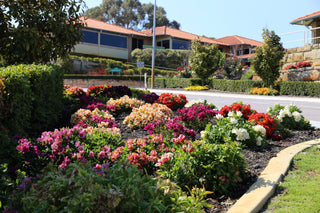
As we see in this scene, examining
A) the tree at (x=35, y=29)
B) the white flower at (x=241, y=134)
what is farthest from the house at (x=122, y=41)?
the white flower at (x=241, y=134)

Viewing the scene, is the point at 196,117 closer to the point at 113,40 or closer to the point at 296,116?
the point at 296,116

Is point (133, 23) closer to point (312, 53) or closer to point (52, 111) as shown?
point (312, 53)

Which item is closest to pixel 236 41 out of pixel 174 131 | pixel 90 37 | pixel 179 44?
pixel 179 44

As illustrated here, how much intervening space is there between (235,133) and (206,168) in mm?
1660

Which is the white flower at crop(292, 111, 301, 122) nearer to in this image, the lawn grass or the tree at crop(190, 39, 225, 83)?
the lawn grass

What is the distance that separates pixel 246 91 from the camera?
20719 mm

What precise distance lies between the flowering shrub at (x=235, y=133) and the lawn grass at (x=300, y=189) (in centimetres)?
74

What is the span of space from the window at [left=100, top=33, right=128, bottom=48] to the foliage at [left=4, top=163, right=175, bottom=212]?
118 feet

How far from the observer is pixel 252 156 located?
4.44 meters

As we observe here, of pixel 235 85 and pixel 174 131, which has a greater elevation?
pixel 235 85

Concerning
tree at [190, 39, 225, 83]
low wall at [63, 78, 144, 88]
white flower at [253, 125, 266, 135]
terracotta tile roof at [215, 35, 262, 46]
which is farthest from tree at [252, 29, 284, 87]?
terracotta tile roof at [215, 35, 262, 46]

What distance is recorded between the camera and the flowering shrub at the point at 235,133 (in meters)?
4.46

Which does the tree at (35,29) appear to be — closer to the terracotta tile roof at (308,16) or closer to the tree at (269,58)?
the tree at (269,58)

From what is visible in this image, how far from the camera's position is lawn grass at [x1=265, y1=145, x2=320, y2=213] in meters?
2.82
